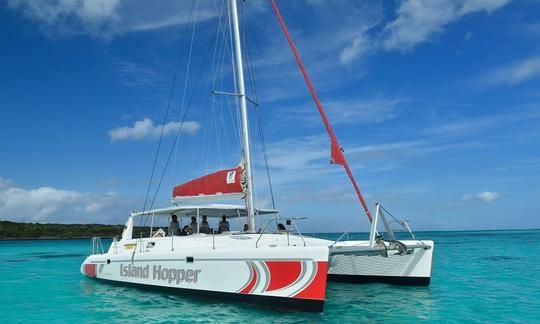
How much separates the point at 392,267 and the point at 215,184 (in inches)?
215

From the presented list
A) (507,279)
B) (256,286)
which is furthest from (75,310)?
(507,279)

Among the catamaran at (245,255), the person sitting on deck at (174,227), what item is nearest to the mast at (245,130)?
the catamaran at (245,255)

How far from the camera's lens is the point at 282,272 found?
8.50 m

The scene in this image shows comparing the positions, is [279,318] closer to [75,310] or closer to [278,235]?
[278,235]

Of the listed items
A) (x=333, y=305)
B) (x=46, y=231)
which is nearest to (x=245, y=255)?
(x=333, y=305)

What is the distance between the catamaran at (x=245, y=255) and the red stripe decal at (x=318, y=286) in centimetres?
2

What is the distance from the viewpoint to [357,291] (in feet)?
38.7

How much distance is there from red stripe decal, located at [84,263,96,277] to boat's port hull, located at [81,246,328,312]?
11.1 feet

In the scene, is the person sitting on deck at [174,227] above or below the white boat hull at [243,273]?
above

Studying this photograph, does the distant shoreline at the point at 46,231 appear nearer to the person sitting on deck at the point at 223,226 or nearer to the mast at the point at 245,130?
the person sitting on deck at the point at 223,226

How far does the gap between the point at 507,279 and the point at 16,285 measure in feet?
57.4

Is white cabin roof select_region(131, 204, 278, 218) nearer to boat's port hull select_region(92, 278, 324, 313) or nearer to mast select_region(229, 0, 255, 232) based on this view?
mast select_region(229, 0, 255, 232)

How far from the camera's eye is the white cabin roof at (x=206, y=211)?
39.4 feet

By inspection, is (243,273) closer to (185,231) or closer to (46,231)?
(185,231)
